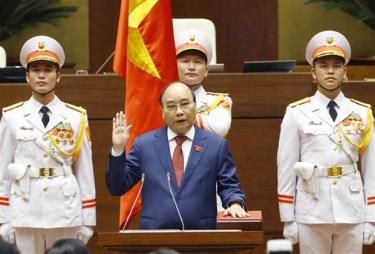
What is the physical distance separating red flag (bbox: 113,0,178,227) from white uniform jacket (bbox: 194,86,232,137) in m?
0.22

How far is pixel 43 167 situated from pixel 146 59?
36.4 inches

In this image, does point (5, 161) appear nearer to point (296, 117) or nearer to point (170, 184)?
point (170, 184)

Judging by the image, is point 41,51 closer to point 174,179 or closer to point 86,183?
point 86,183

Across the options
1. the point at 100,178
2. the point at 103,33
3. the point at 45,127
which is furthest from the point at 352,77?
the point at 45,127

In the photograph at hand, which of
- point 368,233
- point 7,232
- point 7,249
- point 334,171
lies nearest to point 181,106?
point 334,171

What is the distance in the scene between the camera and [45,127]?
691 cm

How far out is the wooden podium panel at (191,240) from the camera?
5570 millimetres

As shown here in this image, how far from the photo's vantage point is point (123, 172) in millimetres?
6188

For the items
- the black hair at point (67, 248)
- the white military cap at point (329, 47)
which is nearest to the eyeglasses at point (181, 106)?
the white military cap at point (329, 47)

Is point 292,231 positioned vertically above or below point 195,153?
below

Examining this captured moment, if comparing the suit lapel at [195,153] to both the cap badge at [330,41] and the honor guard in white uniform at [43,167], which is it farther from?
the cap badge at [330,41]

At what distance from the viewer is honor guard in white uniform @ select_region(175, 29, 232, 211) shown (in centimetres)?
723

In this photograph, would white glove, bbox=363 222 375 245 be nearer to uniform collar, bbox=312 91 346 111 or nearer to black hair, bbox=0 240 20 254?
uniform collar, bbox=312 91 346 111

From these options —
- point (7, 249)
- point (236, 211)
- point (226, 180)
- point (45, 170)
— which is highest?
point (45, 170)
